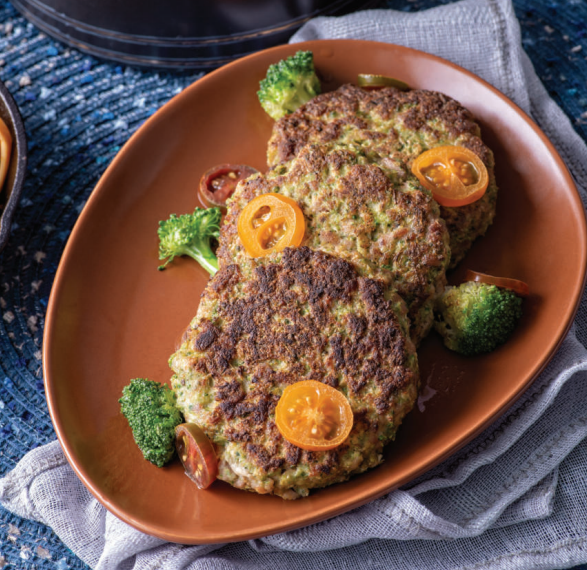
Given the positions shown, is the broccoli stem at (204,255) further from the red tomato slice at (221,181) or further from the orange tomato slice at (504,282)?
the orange tomato slice at (504,282)

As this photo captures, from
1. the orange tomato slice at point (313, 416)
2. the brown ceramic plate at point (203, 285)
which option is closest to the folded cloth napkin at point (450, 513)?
→ the brown ceramic plate at point (203, 285)

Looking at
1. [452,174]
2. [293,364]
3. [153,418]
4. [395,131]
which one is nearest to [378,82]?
[395,131]

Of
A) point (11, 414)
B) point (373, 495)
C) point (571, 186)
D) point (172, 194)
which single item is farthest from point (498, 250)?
point (11, 414)

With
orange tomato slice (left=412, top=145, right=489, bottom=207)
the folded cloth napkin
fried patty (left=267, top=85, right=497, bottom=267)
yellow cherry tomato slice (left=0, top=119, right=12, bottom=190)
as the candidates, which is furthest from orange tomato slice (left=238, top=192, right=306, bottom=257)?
yellow cherry tomato slice (left=0, top=119, right=12, bottom=190)

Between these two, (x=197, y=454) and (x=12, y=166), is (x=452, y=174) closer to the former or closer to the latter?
(x=197, y=454)

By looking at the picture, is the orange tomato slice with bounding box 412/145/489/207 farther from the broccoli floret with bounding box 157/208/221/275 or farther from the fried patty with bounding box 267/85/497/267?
the broccoli floret with bounding box 157/208/221/275

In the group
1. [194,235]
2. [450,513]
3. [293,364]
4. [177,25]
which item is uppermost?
[177,25]

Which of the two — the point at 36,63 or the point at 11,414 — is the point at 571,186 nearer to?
the point at 11,414

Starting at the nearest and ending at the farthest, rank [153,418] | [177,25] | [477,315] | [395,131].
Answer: [153,418] < [477,315] < [395,131] < [177,25]
